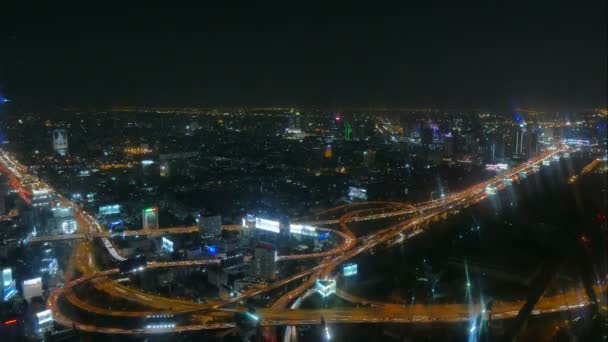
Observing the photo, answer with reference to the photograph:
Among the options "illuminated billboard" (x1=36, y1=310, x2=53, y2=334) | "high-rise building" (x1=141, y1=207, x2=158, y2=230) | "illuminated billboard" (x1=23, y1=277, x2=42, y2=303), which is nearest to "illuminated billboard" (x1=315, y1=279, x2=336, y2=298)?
"illuminated billboard" (x1=36, y1=310, x2=53, y2=334)

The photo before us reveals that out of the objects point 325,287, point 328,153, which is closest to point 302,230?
point 325,287

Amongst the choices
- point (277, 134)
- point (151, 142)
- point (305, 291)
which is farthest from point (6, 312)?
point (277, 134)

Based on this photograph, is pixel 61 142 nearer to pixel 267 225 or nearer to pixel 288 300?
pixel 267 225

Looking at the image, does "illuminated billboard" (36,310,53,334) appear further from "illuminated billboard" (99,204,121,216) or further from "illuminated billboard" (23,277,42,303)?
"illuminated billboard" (99,204,121,216)

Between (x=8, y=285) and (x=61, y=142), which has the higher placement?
(x=61, y=142)

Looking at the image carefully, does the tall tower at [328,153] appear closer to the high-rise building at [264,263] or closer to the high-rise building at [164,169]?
the high-rise building at [164,169]

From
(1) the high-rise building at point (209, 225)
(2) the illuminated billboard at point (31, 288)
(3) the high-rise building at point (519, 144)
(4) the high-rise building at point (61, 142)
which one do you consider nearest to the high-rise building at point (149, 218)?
(1) the high-rise building at point (209, 225)
